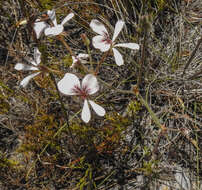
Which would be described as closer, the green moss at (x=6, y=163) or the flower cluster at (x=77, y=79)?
the flower cluster at (x=77, y=79)

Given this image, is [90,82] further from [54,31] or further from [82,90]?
[54,31]

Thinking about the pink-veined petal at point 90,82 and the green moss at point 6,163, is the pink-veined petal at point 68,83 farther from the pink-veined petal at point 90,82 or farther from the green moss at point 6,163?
the green moss at point 6,163

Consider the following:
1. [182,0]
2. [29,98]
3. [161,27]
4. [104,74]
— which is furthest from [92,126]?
[182,0]

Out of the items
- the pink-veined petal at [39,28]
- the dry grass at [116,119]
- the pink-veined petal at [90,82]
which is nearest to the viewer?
the pink-veined petal at [90,82]

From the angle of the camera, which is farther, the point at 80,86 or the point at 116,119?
the point at 116,119

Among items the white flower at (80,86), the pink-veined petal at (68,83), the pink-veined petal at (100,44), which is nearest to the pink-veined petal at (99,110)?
the white flower at (80,86)

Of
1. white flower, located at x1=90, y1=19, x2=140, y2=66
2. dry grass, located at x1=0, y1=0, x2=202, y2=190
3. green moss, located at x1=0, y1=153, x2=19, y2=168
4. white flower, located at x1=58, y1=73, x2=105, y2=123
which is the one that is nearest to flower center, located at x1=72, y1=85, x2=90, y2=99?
white flower, located at x1=58, y1=73, x2=105, y2=123

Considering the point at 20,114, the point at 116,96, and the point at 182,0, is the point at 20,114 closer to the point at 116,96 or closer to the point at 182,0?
the point at 116,96

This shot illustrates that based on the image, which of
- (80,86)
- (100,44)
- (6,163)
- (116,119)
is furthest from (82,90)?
(6,163)

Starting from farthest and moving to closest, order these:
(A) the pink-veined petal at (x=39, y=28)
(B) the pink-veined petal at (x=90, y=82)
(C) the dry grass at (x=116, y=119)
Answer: (C) the dry grass at (x=116, y=119) → (A) the pink-veined petal at (x=39, y=28) → (B) the pink-veined petal at (x=90, y=82)
